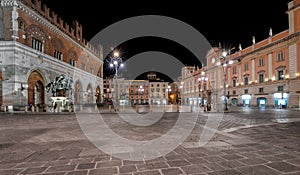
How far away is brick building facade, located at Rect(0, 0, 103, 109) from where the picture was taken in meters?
20.9

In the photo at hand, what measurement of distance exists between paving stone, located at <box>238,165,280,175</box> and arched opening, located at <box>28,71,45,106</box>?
2716 centimetres

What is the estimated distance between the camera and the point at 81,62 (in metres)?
39.2

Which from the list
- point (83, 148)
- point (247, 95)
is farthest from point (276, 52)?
point (83, 148)

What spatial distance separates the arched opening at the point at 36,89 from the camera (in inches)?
936

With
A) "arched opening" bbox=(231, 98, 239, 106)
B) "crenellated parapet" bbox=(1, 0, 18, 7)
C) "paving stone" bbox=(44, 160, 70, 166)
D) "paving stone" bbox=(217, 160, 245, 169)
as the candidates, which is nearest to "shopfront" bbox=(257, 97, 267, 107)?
"arched opening" bbox=(231, 98, 239, 106)

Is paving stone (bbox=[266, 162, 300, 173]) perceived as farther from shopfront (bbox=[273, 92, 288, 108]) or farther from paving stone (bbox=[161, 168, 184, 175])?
shopfront (bbox=[273, 92, 288, 108])

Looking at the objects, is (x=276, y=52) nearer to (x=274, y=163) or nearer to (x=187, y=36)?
(x=187, y=36)

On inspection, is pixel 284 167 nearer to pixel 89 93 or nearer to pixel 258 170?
pixel 258 170

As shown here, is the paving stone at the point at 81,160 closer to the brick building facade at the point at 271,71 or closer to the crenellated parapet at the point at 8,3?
the brick building facade at the point at 271,71

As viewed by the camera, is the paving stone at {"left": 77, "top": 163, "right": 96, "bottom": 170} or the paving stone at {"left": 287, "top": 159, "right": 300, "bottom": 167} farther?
the paving stone at {"left": 287, "top": 159, "right": 300, "bottom": 167}

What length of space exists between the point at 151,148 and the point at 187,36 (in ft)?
59.9

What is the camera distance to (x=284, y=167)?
12.5ft

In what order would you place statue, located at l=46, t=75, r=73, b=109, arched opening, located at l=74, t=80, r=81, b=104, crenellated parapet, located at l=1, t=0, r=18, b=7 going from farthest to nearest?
arched opening, located at l=74, t=80, r=81, b=104
statue, located at l=46, t=75, r=73, b=109
crenellated parapet, located at l=1, t=0, r=18, b=7

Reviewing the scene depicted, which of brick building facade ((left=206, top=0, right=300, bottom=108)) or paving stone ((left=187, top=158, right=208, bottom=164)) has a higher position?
brick building facade ((left=206, top=0, right=300, bottom=108))
